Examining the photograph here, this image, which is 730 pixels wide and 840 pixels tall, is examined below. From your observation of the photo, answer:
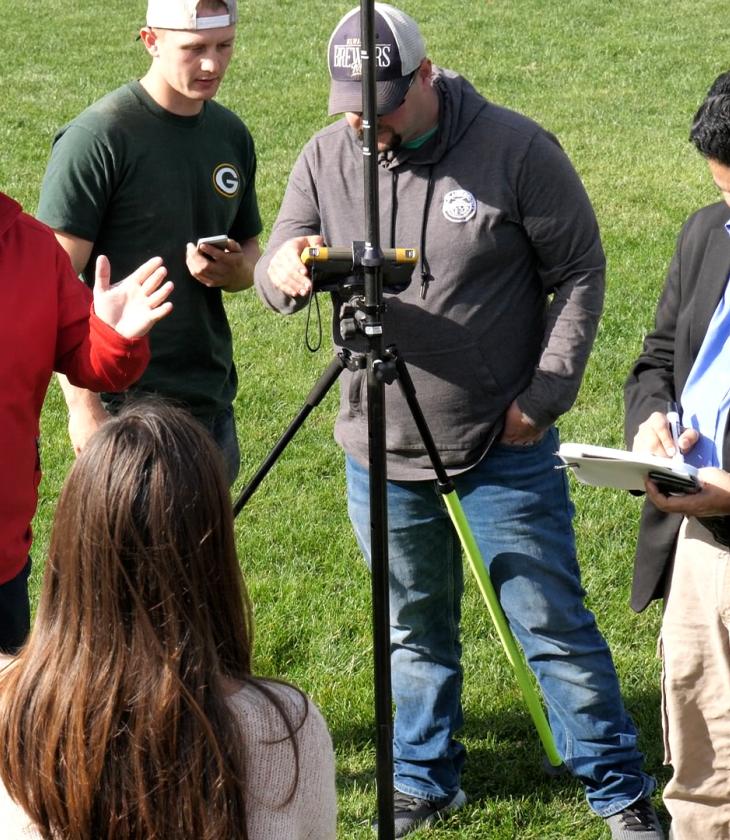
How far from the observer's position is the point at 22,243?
9.36ft

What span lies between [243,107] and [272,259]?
8514 millimetres

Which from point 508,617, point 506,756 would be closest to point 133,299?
point 508,617

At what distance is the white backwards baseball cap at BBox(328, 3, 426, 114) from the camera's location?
302 cm

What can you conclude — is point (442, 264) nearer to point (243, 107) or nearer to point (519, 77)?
point (243, 107)

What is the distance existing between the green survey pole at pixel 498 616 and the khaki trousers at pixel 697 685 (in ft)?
1.23

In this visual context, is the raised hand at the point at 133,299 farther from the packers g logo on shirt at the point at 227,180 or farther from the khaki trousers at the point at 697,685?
the khaki trousers at the point at 697,685

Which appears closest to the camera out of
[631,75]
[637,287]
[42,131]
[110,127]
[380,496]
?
[380,496]

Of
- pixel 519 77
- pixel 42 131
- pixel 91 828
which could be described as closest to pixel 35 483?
pixel 91 828

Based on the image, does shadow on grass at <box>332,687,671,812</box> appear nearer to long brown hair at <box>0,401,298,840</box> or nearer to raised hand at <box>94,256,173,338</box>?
raised hand at <box>94,256,173,338</box>

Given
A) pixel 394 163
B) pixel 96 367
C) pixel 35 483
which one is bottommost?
pixel 35 483

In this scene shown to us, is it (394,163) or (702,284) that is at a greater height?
(394,163)

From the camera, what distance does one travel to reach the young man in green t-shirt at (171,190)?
11.3ft

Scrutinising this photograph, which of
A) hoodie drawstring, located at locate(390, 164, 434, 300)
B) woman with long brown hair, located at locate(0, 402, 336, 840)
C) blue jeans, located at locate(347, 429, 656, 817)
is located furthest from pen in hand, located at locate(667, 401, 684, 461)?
woman with long brown hair, located at locate(0, 402, 336, 840)

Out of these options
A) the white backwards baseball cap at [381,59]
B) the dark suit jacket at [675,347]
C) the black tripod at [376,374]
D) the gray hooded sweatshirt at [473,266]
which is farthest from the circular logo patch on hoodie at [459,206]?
the dark suit jacket at [675,347]
